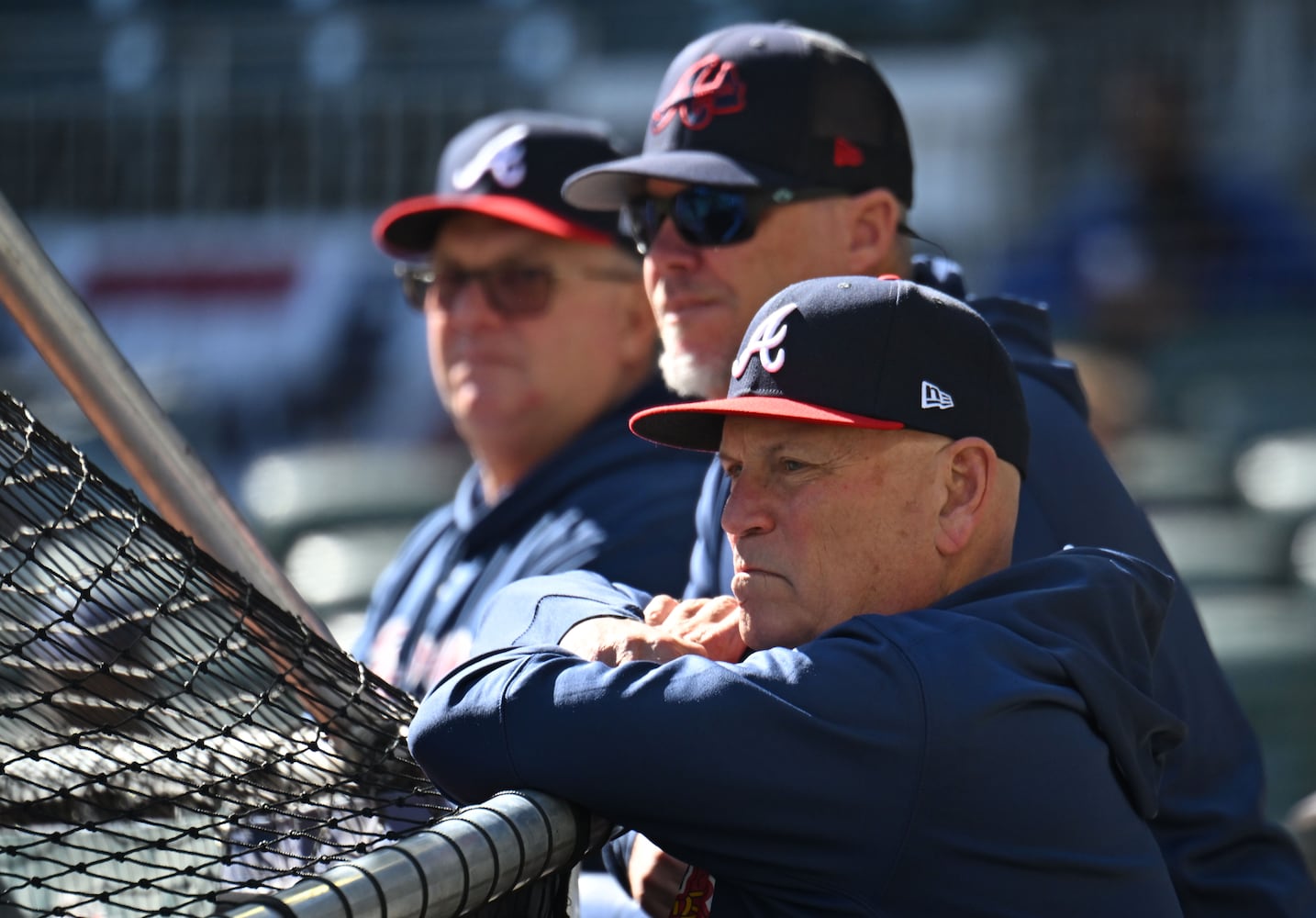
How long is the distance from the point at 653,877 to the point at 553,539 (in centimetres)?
81

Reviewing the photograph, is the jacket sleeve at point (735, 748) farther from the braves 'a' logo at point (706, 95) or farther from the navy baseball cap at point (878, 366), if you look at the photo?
the braves 'a' logo at point (706, 95)

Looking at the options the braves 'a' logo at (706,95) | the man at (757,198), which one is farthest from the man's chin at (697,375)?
the braves 'a' logo at (706,95)

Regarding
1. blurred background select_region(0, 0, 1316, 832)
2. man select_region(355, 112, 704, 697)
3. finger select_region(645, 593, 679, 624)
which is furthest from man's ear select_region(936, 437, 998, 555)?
blurred background select_region(0, 0, 1316, 832)

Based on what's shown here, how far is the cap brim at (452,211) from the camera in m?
2.69

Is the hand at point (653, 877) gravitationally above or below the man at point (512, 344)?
below

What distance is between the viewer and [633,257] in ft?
9.18

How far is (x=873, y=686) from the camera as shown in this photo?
4.32ft

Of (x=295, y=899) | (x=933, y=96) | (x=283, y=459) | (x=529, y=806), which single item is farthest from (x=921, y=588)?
(x=933, y=96)

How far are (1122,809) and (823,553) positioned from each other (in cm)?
33

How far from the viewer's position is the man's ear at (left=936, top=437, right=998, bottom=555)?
58.5 inches

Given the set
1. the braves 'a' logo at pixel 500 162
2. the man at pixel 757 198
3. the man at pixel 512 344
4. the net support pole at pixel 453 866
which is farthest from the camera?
the braves 'a' logo at pixel 500 162

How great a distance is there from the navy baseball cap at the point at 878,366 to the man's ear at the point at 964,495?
2 centimetres

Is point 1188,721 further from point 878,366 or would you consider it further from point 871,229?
point 871,229

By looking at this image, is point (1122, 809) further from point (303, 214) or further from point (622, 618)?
point (303, 214)
